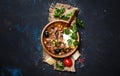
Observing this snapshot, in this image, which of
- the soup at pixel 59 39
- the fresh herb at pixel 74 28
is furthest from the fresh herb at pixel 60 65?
the fresh herb at pixel 74 28

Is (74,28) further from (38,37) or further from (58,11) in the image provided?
(38,37)

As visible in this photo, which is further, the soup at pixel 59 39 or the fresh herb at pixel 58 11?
the fresh herb at pixel 58 11

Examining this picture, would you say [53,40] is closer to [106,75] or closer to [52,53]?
[52,53]

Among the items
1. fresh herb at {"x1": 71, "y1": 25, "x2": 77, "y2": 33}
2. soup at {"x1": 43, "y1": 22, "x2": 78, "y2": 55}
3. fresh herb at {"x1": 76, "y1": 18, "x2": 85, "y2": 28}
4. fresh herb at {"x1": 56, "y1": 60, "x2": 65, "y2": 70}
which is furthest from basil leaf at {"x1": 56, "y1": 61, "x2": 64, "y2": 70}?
fresh herb at {"x1": 76, "y1": 18, "x2": 85, "y2": 28}

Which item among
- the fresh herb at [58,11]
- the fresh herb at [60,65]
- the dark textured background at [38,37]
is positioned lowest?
the fresh herb at [60,65]

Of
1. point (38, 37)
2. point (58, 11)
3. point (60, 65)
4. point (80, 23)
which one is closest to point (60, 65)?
point (60, 65)

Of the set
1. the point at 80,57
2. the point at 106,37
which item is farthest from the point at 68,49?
the point at 106,37

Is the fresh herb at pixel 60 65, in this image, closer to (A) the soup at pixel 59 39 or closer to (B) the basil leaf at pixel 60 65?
(B) the basil leaf at pixel 60 65

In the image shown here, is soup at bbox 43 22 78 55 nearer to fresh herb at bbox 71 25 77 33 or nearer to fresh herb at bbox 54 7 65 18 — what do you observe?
fresh herb at bbox 71 25 77 33
